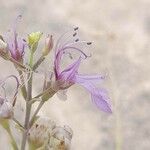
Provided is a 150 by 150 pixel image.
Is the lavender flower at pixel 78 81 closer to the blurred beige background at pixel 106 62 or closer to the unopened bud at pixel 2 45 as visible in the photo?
the unopened bud at pixel 2 45

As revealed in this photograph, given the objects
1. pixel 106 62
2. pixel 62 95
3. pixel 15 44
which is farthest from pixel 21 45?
pixel 106 62

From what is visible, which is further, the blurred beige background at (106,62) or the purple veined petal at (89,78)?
the blurred beige background at (106,62)

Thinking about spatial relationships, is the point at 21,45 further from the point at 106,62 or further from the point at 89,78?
the point at 106,62

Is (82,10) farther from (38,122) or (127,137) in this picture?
(38,122)

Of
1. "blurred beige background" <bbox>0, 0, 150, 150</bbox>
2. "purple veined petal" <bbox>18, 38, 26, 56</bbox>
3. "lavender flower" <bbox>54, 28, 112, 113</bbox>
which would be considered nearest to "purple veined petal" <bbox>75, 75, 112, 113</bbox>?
"lavender flower" <bbox>54, 28, 112, 113</bbox>

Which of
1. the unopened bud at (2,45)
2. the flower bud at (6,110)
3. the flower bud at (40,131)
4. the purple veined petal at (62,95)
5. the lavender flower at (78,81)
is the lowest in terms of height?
the flower bud at (40,131)

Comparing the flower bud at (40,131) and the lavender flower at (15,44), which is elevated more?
the lavender flower at (15,44)

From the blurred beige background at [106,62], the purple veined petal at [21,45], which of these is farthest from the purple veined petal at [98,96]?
the blurred beige background at [106,62]

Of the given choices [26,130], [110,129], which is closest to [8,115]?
[26,130]
